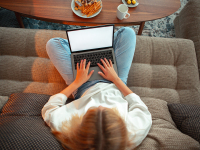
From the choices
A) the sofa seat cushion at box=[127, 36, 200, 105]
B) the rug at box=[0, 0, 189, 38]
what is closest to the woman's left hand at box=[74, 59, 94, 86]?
the sofa seat cushion at box=[127, 36, 200, 105]

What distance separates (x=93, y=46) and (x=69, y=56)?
0.22m

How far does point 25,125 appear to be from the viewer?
753mm

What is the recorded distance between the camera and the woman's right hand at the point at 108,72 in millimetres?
1012

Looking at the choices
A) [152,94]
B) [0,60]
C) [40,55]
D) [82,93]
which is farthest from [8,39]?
[152,94]

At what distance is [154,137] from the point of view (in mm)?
778

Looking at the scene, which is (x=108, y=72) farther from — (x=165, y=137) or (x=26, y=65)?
(x=26, y=65)

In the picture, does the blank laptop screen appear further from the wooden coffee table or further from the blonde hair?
the blonde hair

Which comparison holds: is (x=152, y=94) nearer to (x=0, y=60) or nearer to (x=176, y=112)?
(x=176, y=112)

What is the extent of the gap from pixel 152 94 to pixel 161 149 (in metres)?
0.49

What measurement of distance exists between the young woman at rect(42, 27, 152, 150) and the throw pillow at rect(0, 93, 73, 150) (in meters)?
0.06

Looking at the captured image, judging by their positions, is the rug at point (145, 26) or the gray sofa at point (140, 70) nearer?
the gray sofa at point (140, 70)

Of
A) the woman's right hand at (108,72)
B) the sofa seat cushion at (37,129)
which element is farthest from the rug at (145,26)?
the sofa seat cushion at (37,129)

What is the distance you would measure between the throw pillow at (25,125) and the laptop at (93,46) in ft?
1.29

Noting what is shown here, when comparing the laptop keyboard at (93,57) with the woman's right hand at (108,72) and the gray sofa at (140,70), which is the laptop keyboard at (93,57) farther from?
the gray sofa at (140,70)
